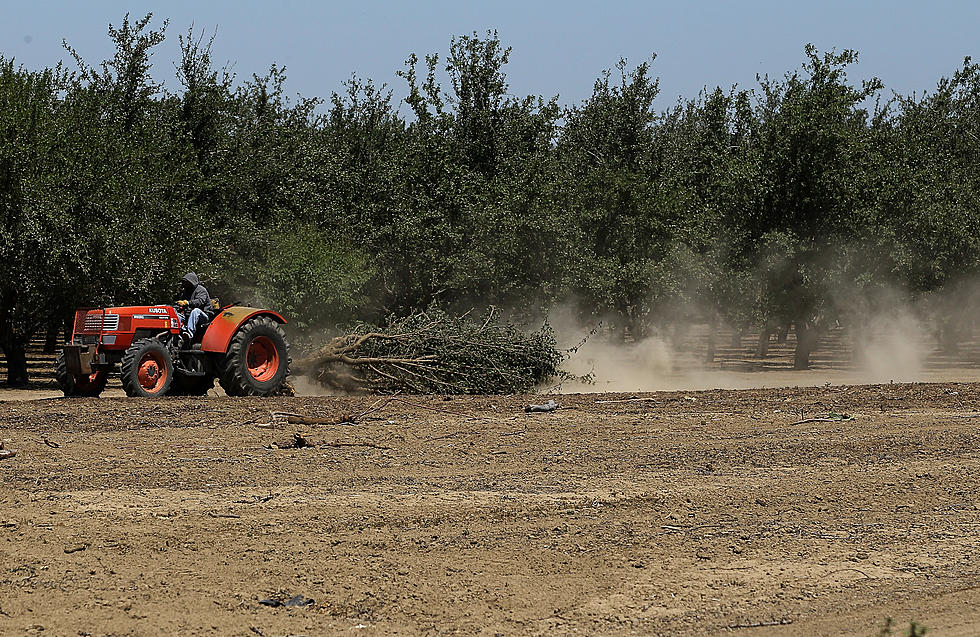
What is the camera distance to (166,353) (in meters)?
16.8

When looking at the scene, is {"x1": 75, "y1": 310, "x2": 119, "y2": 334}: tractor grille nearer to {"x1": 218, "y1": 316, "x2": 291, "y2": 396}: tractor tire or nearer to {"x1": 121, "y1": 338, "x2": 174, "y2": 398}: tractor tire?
{"x1": 121, "y1": 338, "x2": 174, "y2": 398}: tractor tire

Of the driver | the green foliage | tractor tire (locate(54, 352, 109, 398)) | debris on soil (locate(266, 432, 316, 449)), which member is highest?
the green foliage

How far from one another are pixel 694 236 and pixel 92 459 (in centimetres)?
2444

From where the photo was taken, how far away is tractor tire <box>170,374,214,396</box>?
17703 mm

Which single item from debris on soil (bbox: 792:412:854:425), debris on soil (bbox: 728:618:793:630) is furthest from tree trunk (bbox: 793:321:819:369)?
debris on soil (bbox: 728:618:793:630)

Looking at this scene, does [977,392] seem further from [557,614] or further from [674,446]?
[557,614]

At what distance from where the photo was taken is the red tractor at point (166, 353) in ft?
55.0

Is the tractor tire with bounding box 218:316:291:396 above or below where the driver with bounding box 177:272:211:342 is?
below

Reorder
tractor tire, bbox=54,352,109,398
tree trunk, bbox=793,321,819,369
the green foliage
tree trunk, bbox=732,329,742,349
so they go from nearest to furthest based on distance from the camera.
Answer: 1. tractor tire, bbox=54,352,109,398
2. the green foliage
3. tree trunk, bbox=793,321,819,369
4. tree trunk, bbox=732,329,742,349

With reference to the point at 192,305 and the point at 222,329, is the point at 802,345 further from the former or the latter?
the point at 192,305

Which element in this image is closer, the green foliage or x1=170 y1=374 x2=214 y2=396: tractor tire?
x1=170 y1=374 x2=214 y2=396: tractor tire

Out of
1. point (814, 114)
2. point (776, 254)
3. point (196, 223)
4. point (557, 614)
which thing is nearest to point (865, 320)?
point (776, 254)

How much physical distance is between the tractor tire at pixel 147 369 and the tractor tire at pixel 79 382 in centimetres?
112

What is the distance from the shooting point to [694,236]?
1305 inches
